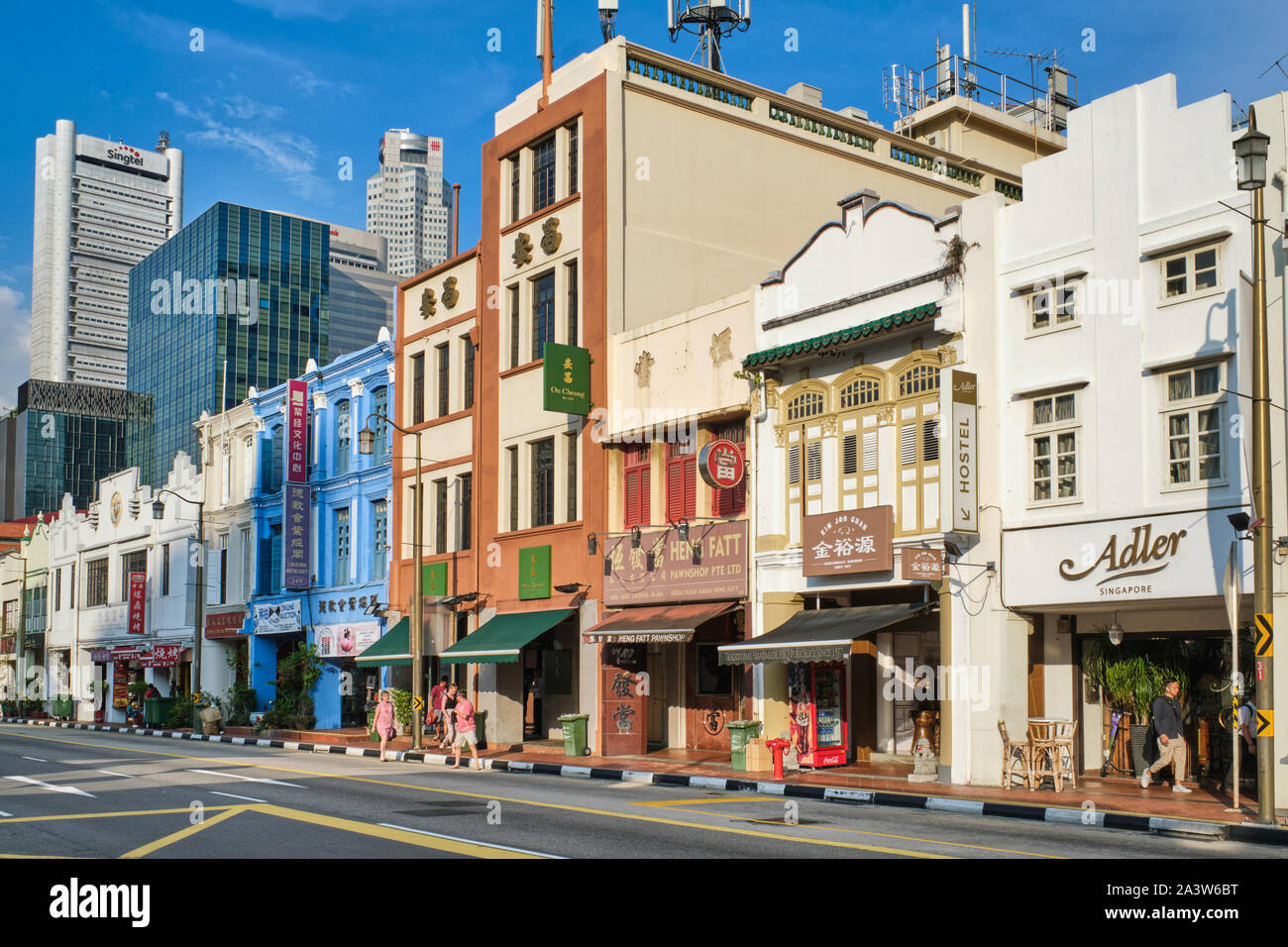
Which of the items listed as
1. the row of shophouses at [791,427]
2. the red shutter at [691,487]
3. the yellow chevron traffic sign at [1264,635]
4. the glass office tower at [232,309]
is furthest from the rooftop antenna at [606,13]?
the glass office tower at [232,309]

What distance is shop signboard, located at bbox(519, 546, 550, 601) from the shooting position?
32188 mm

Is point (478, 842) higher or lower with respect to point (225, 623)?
lower

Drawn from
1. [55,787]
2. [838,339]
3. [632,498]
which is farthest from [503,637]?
[55,787]

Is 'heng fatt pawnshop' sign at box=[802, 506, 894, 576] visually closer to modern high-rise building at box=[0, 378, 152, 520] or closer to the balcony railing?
the balcony railing

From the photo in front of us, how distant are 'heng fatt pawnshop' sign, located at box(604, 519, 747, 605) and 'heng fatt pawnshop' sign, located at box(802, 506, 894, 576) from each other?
218 cm

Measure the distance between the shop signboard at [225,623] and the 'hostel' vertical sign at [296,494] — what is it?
5577 millimetres

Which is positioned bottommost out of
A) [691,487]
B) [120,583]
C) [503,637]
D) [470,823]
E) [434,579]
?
[470,823]

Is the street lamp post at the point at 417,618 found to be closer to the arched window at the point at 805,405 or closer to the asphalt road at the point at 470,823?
the asphalt road at the point at 470,823

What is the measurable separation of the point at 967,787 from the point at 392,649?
19857 mm

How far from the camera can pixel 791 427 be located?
84.1ft

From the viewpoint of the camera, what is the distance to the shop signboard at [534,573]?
3219 cm

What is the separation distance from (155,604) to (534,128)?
106 feet

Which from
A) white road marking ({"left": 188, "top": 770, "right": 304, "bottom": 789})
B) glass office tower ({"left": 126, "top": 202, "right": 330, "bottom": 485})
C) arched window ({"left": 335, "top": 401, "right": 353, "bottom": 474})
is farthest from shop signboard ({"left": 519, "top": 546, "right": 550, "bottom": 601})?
glass office tower ({"left": 126, "top": 202, "right": 330, "bottom": 485})

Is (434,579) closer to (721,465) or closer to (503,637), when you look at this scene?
(503,637)
